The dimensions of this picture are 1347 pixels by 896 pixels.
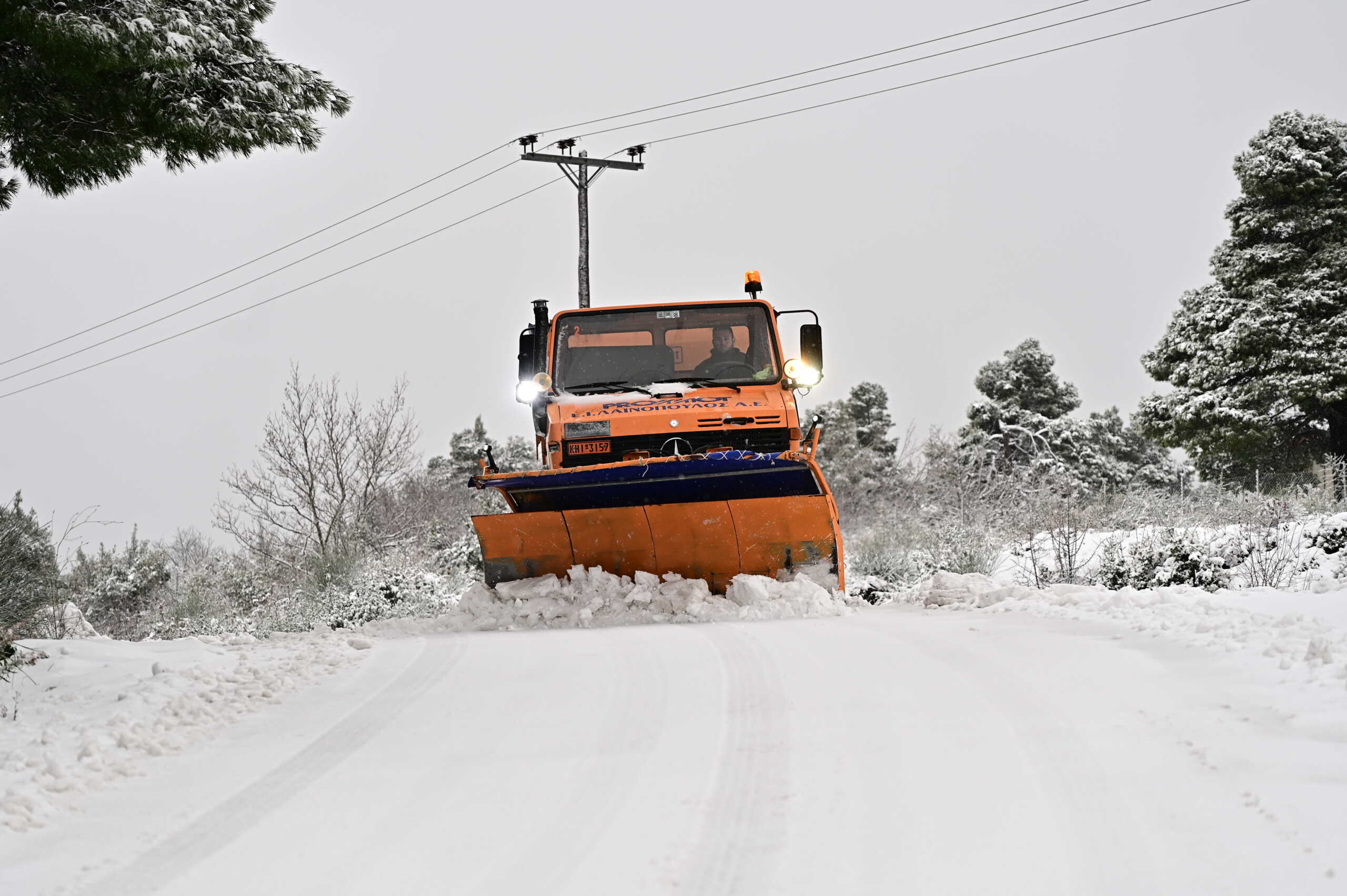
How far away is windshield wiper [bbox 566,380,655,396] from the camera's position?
26.1 feet

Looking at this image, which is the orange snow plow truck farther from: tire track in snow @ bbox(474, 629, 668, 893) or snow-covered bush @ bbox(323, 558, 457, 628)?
snow-covered bush @ bbox(323, 558, 457, 628)

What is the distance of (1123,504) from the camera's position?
15062mm

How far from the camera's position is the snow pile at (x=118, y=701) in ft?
11.5

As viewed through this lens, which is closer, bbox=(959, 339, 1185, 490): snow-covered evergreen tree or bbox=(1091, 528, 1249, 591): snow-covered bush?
bbox=(1091, 528, 1249, 591): snow-covered bush

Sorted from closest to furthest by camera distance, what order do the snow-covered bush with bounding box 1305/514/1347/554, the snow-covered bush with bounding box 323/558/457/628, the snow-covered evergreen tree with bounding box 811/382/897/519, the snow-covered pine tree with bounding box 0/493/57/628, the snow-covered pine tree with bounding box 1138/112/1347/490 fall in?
1. the snow-covered pine tree with bounding box 0/493/57/628
2. the snow-covered bush with bounding box 1305/514/1347/554
3. the snow-covered bush with bounding box 323/558/457/628
4. the snow-covered pine tree with bounding box 1138/112/1347/490
5. the snow-covered evergreen tree with bounding box 811/382/897/519

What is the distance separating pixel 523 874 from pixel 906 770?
1.30 metres

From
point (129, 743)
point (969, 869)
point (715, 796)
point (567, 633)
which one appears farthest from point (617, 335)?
point (969, 869)

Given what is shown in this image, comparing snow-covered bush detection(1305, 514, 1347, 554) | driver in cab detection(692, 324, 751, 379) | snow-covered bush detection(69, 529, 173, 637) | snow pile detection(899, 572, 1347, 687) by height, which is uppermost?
driver in cab detection(692, 324, 751, 379)

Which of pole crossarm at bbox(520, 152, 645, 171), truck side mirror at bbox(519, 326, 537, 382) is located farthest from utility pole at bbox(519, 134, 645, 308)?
truck side mirror at bbox(519, 326, 537, 382)

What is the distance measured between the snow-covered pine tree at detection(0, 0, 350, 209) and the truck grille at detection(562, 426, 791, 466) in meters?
2.86

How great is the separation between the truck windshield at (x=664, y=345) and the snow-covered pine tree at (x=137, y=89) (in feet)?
9.31

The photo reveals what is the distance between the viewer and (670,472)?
6.67m

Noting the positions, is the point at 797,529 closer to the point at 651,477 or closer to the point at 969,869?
the point at 651,477

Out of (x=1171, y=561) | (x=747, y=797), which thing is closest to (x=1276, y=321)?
(x=1171, y=561)
